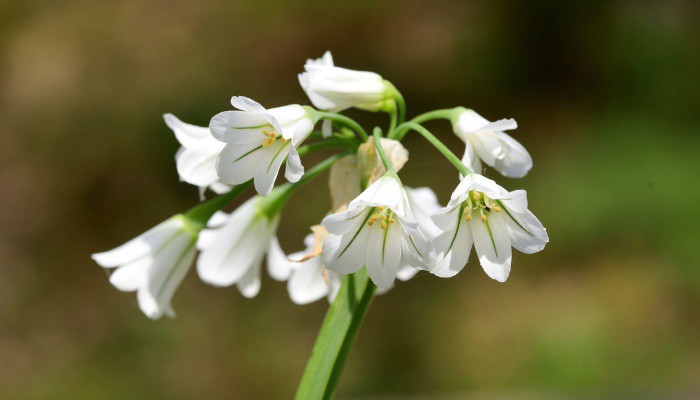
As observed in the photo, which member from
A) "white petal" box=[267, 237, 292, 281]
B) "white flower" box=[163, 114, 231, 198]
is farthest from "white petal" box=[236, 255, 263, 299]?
"white flower" box=[163, 114, 231, 198]

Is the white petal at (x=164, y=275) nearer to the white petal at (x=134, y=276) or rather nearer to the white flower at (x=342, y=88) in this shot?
the white petal at (x=134, y=276)

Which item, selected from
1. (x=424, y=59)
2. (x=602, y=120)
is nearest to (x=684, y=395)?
(x=602, y=120)

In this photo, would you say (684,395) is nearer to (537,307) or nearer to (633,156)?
(537,307)

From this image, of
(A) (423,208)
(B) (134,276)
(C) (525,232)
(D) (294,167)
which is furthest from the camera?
(A) (423,208)

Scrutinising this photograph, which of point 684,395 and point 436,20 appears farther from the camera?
point 436,20

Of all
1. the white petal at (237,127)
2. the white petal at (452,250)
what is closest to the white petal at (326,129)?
the white petal at (237,127)

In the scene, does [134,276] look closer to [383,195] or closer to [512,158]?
[383,195]

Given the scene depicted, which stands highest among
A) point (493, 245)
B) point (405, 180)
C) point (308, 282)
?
point (493, 245)

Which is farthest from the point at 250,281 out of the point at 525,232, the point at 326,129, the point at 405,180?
the point at 405,180
